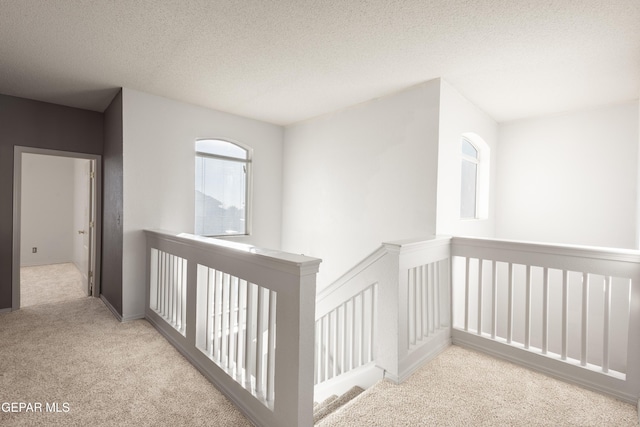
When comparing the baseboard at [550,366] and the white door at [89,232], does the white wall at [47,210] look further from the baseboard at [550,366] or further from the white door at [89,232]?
the baseboard at [550,366]

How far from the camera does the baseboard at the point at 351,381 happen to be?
2455mm

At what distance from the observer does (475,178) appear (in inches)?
175

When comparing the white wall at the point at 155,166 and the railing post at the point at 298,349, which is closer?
the railing post at the point at 298,349

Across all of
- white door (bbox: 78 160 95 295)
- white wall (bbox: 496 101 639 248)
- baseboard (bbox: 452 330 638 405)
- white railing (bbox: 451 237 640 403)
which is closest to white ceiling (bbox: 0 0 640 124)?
white wall (bbox: 496 101 639 248)

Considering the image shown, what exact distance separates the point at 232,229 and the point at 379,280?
2.88 meters

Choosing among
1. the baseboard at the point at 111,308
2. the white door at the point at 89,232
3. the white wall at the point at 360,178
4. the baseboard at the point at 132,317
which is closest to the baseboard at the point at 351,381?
the white wall at the point at 360,178

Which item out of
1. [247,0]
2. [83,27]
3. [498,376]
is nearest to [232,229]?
[83,27]

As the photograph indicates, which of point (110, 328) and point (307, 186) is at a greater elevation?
point (307, 186)

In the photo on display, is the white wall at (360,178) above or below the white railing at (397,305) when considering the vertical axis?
above

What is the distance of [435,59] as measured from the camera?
2.71 metres

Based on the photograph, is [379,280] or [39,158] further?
[39,158]

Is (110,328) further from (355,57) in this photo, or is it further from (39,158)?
(39,158)

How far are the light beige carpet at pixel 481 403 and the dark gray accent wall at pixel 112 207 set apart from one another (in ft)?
9.59

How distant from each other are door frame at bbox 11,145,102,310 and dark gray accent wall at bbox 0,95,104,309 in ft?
0.12
